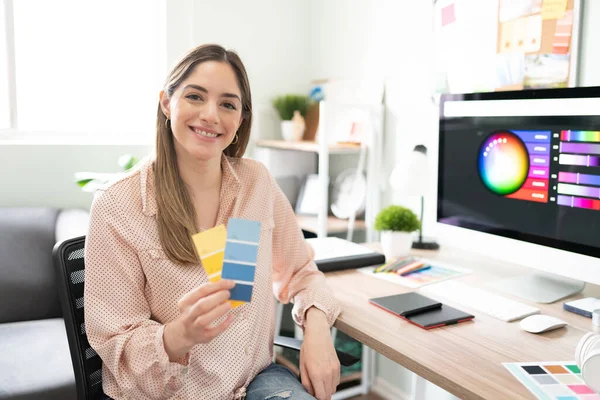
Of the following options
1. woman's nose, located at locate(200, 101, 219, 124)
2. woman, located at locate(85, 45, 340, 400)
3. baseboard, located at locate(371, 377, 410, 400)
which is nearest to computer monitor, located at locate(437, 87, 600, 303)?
woman, located at locate(85, 45, 340, 400)

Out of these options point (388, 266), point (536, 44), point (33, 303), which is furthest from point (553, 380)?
point (33, 303)

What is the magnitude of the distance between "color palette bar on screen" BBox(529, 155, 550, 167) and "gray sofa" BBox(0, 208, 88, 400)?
5.04 feet

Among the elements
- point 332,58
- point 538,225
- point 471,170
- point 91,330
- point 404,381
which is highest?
point 332,58

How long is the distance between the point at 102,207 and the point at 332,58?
1.96 metres

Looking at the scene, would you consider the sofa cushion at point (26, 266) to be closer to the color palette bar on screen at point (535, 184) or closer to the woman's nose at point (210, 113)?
the woman's nose at point (210, 113)

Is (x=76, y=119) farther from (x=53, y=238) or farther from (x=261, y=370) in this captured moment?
(x=261, y=370)

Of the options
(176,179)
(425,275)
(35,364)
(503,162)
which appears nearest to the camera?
(176,179)

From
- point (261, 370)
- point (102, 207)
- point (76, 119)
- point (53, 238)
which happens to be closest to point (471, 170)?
point (261, 370)

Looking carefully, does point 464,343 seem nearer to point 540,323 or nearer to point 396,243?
point 540,323

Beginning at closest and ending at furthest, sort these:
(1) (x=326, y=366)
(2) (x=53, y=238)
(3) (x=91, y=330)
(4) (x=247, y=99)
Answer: (3) (x=91, y=330) < (1) (x=326, y=366) < (4) (x=247, y=99) < (2) (x=53, y=238)

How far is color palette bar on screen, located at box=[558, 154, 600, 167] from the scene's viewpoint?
132 cm

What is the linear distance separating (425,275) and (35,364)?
130cm

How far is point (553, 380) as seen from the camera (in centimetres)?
101

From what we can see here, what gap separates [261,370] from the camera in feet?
4.34
